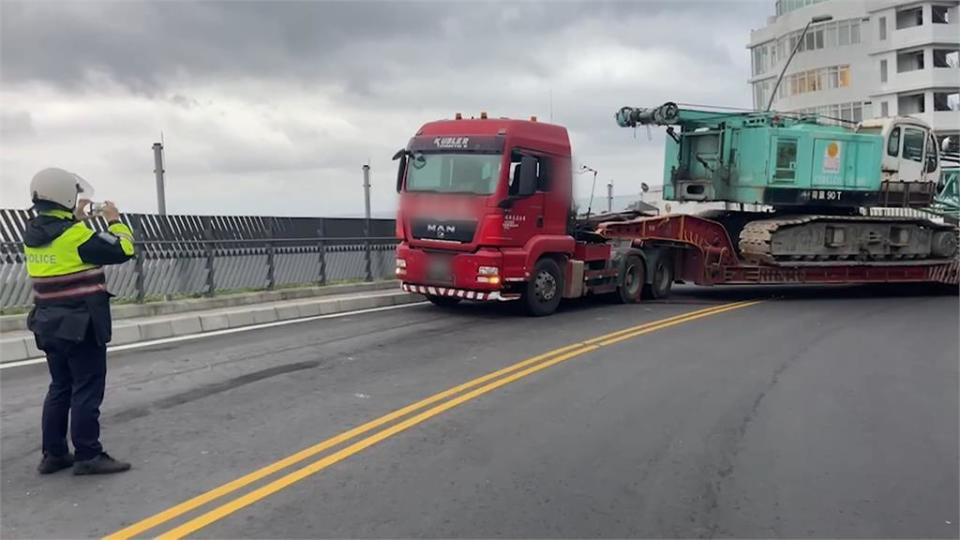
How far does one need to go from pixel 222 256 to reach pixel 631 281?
779 centimetres

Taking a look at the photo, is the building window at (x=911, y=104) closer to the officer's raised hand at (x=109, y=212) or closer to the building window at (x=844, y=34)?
the building window at (x=844, y=34)

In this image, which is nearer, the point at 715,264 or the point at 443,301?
the point at 443,301

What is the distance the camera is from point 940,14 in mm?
55188

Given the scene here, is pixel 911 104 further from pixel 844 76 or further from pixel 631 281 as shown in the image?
pixel 631 281

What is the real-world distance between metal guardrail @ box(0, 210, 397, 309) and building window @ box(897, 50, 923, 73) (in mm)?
50002

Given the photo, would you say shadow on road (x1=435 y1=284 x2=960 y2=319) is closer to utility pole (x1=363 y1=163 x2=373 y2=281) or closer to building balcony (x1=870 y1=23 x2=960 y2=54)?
utility pole (x1=363 y1=163 x2=373 y2=281)

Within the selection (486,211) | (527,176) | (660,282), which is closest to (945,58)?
(660,282)

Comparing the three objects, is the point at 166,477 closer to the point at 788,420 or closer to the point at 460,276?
the point at 788,420

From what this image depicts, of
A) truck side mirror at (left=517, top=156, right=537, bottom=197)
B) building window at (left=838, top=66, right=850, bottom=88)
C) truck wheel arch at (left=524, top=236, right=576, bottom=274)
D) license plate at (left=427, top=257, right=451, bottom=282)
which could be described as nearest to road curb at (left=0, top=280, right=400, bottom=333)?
license plate at (left=427, top=257, right=451, bottom=282)

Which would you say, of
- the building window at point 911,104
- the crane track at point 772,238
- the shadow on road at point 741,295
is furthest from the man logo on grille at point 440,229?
the building window at point 911,104

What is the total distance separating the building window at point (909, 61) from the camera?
55750 mm

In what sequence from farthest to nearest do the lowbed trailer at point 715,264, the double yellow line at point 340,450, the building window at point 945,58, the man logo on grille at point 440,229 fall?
1. the building window at point 945,58
2. the lowbed trailer at point 715,264
3. the man logo on grille at point 440,229
4. the double yellow line at point 340,450

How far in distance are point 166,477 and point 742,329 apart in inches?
367

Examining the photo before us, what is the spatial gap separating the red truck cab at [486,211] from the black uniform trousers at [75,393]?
8042 millimetres
